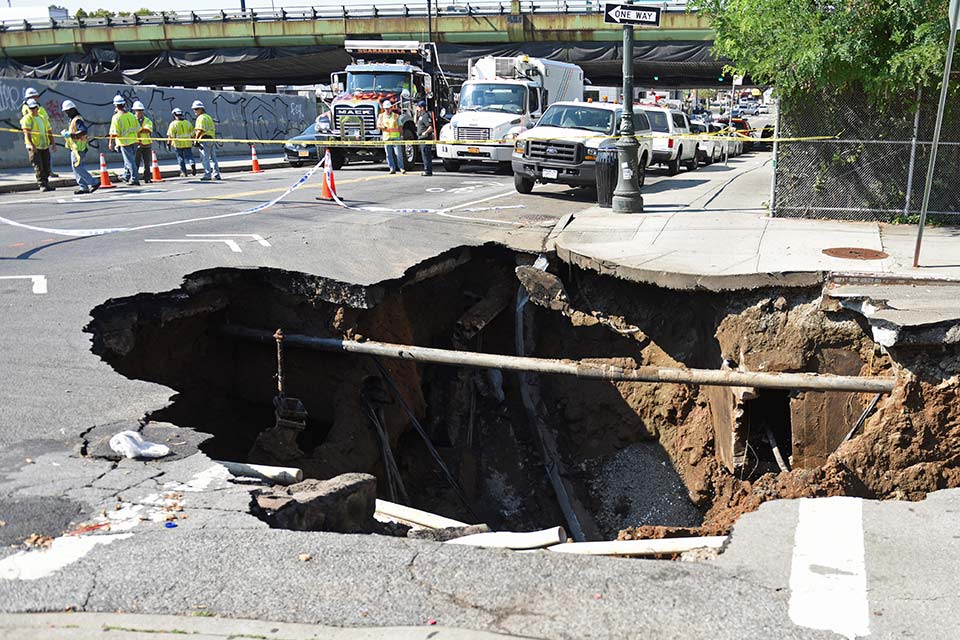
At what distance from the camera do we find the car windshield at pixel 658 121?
25.2 m

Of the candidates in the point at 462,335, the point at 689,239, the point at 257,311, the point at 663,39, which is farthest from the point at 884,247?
the point at 663,39

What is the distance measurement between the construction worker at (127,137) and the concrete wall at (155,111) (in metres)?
4.40

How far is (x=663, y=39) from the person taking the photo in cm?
4069

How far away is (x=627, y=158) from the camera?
1384cm

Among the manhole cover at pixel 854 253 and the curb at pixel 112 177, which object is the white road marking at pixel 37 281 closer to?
the manhole cover at pixel 854 253

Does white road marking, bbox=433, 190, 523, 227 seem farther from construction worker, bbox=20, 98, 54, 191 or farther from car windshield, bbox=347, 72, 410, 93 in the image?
construction worker, bbox=20, 98, 54, 191

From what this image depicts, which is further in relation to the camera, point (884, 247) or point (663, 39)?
point (663, 39)

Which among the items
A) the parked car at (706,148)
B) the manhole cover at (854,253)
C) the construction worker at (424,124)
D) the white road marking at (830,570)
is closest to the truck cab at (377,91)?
the construction worker at (424,124)

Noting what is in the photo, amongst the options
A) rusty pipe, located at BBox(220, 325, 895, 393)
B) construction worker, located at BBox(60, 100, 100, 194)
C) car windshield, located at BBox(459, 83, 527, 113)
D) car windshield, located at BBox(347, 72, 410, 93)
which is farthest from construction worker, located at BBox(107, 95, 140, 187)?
rusty pipe, located at BBox(220, 325, 895, 393)

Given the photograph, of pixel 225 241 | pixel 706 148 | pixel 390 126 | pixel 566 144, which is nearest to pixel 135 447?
pixel 225 241

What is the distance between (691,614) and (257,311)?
679cm

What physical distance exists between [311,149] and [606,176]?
1439cm

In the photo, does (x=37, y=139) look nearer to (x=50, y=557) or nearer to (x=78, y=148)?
(x=78, y=148)

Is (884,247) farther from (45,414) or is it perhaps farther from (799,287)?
(45,414)
